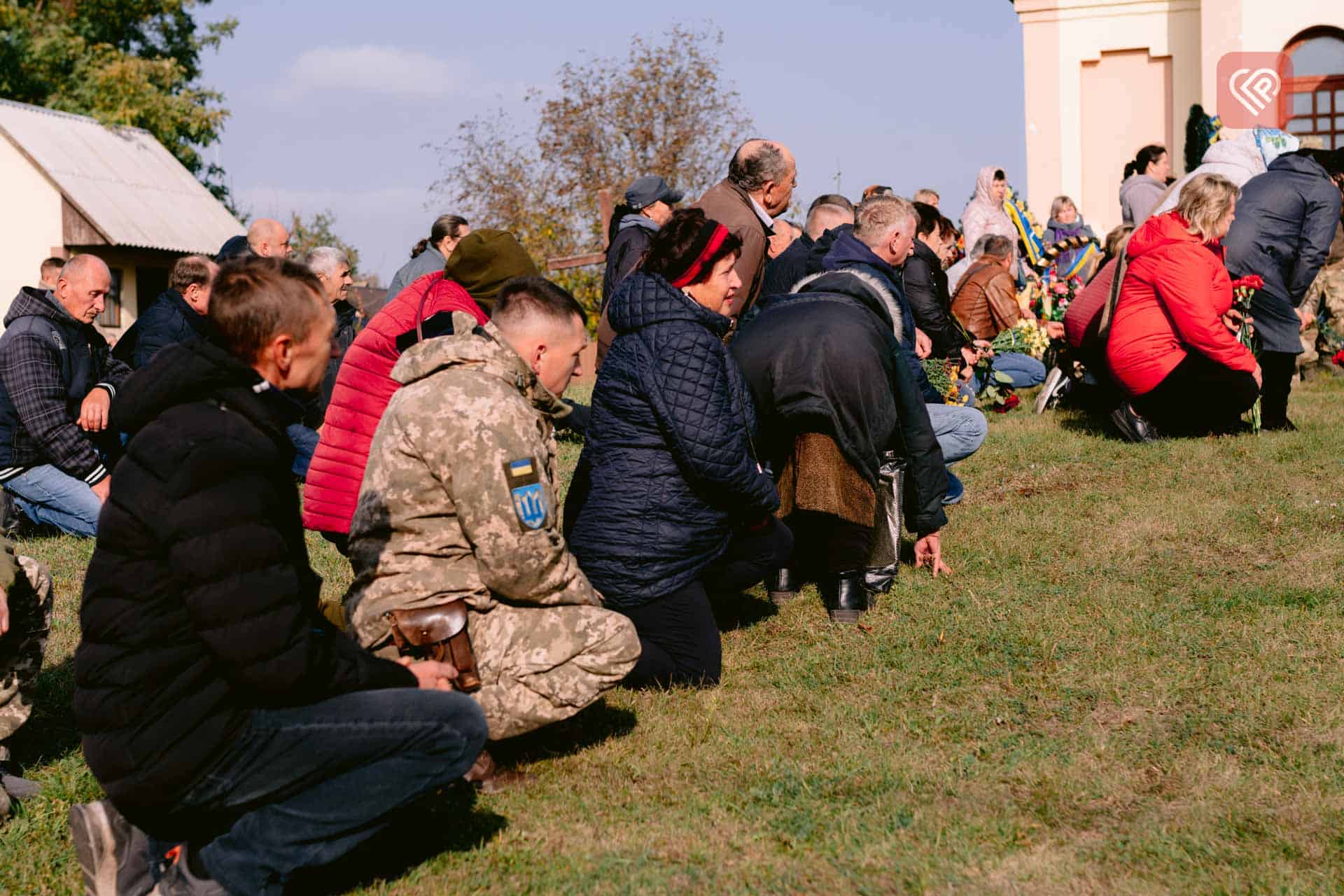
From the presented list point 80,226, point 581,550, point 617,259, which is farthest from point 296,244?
point 581,550

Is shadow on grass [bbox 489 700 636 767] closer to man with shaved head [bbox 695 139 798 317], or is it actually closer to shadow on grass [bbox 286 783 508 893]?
shadow on grass [bbox 286 783 508 893]

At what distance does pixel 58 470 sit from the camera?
8891mm

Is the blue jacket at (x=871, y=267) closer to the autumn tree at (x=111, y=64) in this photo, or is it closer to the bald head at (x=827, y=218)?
the bald head at (x=827, y=218)

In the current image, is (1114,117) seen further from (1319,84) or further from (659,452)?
(659,452)

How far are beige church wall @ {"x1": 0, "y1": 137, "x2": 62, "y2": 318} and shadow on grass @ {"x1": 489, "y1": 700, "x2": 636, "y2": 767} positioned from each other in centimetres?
3433

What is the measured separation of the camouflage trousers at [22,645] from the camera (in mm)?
4641

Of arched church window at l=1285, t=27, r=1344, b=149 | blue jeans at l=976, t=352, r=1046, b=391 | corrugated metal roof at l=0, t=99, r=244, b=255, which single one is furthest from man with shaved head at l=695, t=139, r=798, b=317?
corrugated metal roof at l=0, t=99, r=244, b=255

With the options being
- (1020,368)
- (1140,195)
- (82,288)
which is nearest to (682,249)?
→ (82,288)

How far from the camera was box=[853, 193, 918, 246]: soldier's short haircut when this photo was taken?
23.3ft

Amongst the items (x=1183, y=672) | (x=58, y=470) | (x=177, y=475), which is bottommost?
(x=1183, y=672)

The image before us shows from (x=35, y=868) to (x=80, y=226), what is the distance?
34.8 meters

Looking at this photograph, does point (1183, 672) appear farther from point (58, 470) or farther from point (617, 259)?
point (58, 470)

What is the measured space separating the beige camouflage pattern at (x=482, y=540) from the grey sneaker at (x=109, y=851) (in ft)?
3.24

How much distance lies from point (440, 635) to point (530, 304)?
45.6 inches
